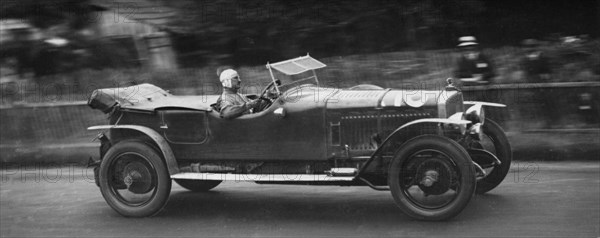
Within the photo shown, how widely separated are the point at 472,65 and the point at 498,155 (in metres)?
2.69

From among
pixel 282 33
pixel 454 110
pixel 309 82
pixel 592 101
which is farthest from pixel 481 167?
pixel 282 33

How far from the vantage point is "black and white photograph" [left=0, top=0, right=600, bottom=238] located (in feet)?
16.1

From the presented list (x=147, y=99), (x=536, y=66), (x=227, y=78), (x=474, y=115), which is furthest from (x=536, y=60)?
(x=147, y=99)

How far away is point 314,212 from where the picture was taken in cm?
527

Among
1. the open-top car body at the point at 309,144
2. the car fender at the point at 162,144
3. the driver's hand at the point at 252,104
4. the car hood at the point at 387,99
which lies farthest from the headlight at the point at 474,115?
the car fender at the point at 162,144

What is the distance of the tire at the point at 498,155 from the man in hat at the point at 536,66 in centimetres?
248

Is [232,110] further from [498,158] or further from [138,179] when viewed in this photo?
[498,158]

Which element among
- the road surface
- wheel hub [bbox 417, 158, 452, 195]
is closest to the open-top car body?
wheel hub [bbox 417, 158, 452, 195]

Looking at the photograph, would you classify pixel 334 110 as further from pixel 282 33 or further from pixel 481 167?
pixel 282 33

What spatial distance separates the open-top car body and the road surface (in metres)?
0.21

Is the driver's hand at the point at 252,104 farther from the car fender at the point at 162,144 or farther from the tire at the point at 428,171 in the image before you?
the tire at the point at 428,171

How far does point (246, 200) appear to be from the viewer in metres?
5.82

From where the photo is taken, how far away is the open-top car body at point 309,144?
475 centimetres

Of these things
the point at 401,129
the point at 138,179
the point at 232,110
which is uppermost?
the point at 232,110
